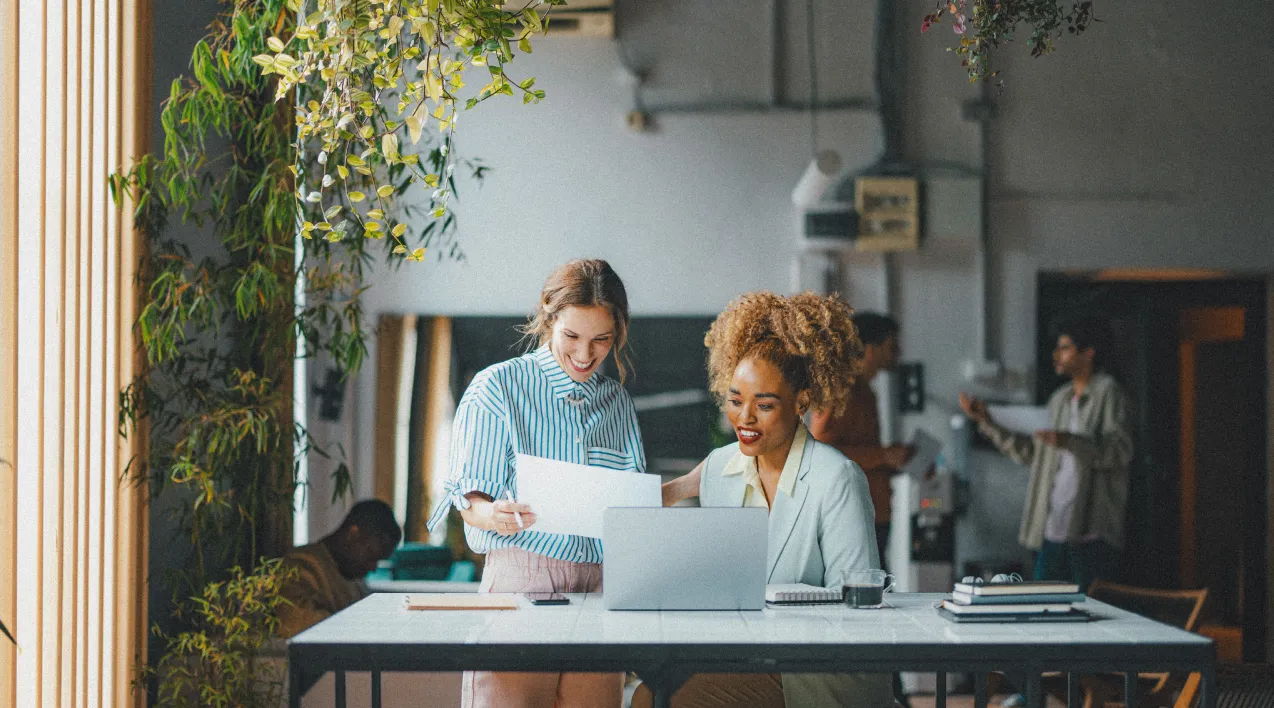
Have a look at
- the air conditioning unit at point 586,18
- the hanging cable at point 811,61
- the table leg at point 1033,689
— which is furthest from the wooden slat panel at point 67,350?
the hanging cable at point 811,61

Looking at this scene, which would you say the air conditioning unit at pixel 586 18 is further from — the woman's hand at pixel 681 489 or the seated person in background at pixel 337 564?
the woman's hand at pixel 681 489

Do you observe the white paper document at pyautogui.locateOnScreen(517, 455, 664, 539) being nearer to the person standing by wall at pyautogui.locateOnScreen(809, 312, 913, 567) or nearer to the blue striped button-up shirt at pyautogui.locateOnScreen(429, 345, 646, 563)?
the blue striped button-up shirt at pyautogui.locateOnScreen(429, 345, 646, 563)

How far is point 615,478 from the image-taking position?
2.50 metres

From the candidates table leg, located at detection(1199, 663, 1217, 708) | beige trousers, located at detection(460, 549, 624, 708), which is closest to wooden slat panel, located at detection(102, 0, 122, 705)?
beige trousers, located at detection(460, 549, 624, 708)

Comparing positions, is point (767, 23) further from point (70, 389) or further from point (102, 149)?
point (70, 389)

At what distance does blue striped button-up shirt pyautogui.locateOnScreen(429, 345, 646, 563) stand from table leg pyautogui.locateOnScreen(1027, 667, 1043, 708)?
1.07m

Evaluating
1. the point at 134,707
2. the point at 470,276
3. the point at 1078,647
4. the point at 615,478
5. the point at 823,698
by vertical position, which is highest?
the point at 470,276

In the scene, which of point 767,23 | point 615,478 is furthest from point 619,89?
point 615,478

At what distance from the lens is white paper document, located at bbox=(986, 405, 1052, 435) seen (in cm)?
478

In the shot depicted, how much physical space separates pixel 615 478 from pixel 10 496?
1.62 metres

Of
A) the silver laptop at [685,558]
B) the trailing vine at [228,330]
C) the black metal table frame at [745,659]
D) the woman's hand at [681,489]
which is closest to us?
the black metal table frame at [745,659]

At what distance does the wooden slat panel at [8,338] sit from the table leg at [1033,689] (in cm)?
245

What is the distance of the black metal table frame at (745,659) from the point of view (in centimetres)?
202

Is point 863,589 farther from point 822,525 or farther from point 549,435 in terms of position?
point 549,435
